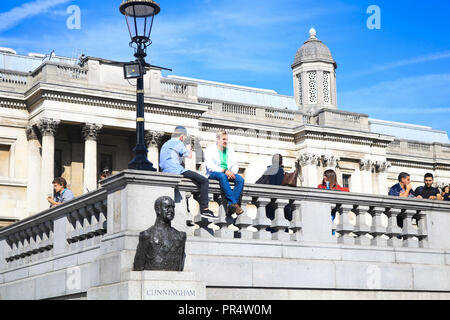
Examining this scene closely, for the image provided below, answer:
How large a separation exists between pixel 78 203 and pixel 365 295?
520 cm

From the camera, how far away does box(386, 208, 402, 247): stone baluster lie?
1506cm

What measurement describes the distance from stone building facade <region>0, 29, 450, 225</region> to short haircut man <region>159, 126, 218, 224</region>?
30041 millimetres

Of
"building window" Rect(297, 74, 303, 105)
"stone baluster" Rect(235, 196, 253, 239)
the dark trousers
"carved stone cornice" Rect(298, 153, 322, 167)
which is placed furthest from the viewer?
"building window" Rect(297, 74, 303, 105)

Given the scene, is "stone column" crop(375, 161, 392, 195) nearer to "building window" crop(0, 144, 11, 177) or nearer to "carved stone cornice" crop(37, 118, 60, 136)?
"carved stone cornice" crop(37, 118, 60, 136)

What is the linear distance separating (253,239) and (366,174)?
47976 millimetres

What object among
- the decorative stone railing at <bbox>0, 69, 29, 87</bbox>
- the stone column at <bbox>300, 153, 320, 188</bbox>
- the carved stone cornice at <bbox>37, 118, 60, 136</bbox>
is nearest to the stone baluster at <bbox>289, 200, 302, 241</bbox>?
the carved stone cornice at <bbox>37, 118, 60, 136</bbox>

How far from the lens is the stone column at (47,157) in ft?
148

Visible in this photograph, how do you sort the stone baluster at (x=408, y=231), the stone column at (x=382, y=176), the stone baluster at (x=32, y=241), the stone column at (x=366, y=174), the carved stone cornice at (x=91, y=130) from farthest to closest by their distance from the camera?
the stone column at (x=382, y=176) < the stone column at (x=366, y=174) < the carved stone cornice at (x=91, y=130) < the stone baluster at (x=32, y=241) < the stone baluster at (x=408, y=231)

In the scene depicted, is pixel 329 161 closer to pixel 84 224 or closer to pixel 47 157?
pixel 47 157

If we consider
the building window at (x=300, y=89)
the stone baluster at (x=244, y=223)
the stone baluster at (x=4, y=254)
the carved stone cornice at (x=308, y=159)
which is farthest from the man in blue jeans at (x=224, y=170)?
the building window at (x=300, y=89)

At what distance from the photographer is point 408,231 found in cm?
1532

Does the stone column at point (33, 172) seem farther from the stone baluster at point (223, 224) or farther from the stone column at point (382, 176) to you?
the stone baluster at point (223, 224)

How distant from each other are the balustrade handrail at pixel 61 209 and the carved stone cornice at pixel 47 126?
94.7 feet
